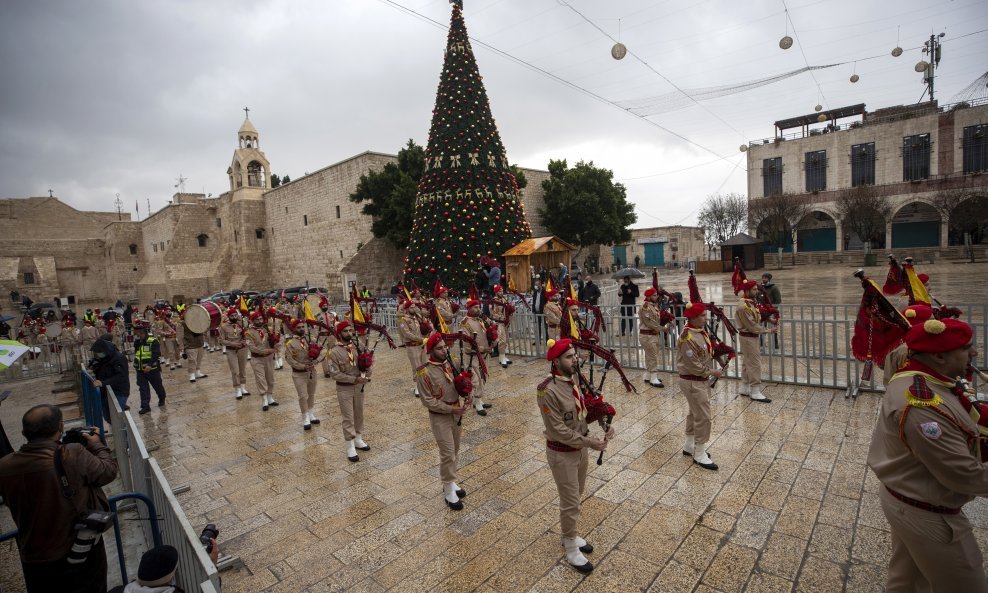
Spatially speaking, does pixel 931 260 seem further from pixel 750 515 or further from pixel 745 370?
pixel 750 515

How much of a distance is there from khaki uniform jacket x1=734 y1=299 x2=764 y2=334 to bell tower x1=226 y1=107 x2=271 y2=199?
1655 inches

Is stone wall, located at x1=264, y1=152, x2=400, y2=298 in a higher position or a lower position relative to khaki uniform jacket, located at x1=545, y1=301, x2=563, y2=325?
higher

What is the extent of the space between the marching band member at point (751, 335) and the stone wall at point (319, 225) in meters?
26.1

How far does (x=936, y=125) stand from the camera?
119 ft

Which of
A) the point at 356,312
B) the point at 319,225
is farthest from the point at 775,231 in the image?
the point at 356,312

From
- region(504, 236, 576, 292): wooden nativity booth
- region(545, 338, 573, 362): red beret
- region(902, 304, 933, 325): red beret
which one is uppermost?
region(504, 236, 576, 292): wooden nativity booth

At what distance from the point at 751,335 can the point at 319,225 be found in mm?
32264

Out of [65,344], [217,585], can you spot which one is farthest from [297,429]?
[65,344]

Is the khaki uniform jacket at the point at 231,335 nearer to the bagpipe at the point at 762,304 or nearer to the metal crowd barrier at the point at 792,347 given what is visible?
the metal crowd barrier at the point at 792,347

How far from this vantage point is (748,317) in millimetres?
7531

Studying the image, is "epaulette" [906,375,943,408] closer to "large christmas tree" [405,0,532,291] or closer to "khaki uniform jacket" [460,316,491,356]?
"khaki uniform jacket" [460,316,491,356]

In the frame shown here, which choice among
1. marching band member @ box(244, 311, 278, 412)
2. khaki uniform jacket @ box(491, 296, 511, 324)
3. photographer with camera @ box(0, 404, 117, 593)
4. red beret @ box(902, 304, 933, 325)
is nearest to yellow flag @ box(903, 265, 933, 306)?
red beret @ box(902, 304, 933, 325)

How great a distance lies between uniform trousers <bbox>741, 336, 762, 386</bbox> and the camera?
7.59m

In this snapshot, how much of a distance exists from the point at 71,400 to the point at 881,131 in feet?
170
